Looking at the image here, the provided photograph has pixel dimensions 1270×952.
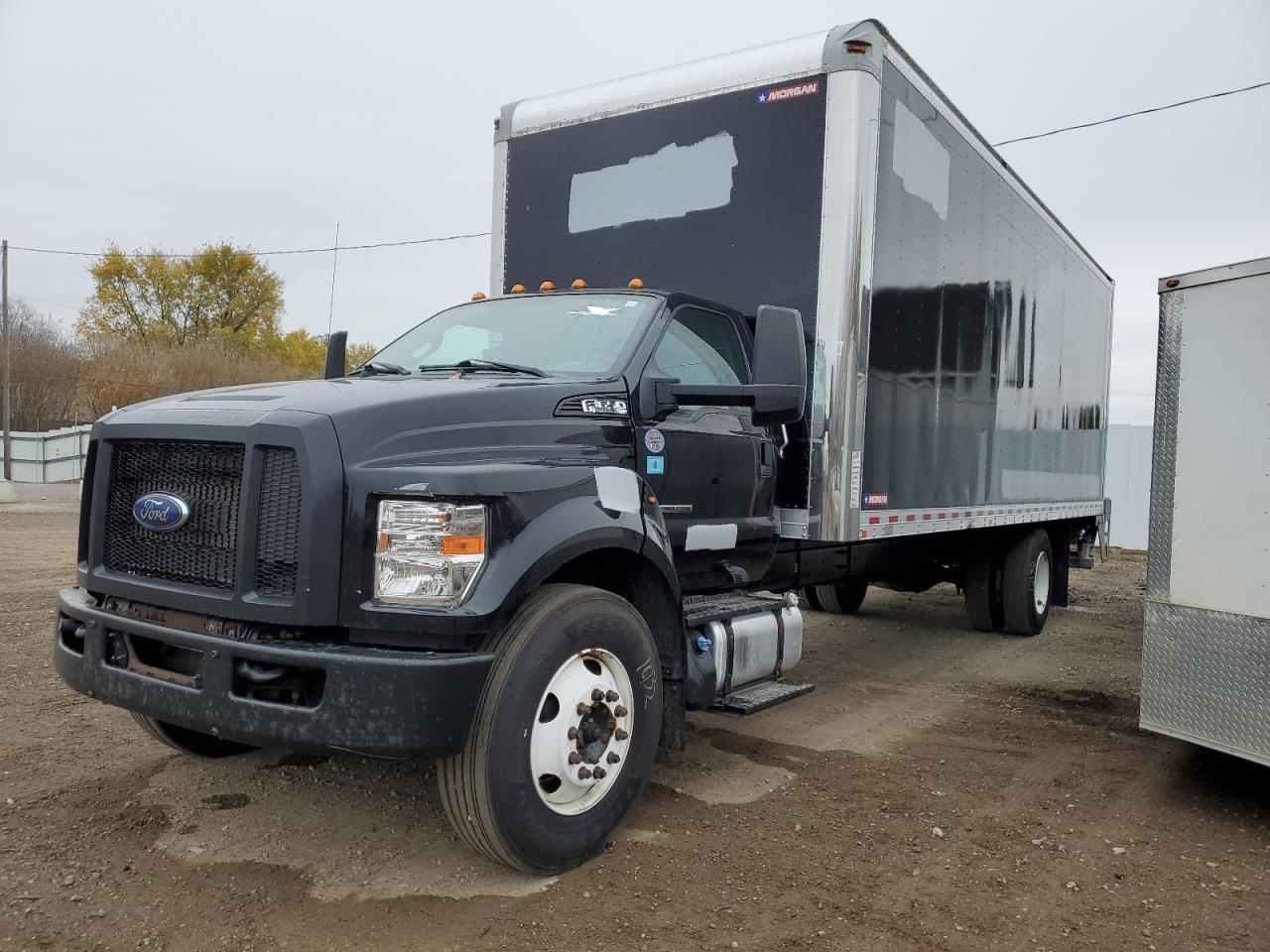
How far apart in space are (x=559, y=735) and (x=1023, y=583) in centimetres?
652

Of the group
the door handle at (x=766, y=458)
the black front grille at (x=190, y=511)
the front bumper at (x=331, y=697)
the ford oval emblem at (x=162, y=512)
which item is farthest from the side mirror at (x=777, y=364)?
the ford oval emblem at (x=162, y=512)

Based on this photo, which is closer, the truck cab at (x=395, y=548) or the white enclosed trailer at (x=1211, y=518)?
the truck cab at (x=395, y=548)

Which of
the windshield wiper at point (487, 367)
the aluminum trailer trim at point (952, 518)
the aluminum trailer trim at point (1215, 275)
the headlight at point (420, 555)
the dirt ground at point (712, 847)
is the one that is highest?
the aluminum trailer trim at point (1215, 275)

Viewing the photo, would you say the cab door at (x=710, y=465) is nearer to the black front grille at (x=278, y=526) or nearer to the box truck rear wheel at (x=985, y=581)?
the black front grille at (x=278, y=526)

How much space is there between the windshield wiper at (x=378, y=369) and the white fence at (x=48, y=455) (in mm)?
31556

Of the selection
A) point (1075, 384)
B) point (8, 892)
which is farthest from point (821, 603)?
point (8, 892)

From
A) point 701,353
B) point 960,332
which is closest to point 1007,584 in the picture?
point 960,332

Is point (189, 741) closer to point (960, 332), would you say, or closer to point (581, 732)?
point (581, 732)

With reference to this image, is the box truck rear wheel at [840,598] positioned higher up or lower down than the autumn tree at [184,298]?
Answer: lower down

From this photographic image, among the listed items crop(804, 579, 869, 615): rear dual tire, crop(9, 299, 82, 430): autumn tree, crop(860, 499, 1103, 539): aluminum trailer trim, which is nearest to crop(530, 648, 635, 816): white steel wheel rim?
crop(860, 499, 1103, 539): aluminum trailer trim

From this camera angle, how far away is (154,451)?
3.42m

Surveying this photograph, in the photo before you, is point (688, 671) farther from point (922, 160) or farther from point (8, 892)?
point (922, 160)

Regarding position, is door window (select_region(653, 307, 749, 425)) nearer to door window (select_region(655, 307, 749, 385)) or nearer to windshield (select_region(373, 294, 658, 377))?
door window (select_region(655, 307, 749, 385))

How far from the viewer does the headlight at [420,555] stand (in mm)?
3072
